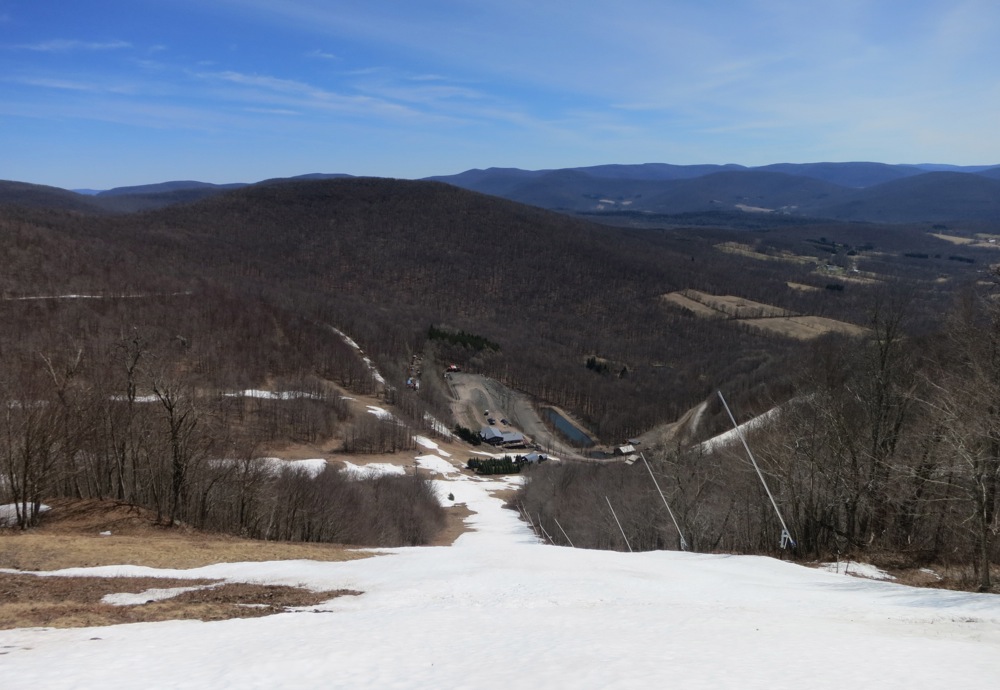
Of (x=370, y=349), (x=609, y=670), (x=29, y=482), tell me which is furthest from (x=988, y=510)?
(x=370, y=349)

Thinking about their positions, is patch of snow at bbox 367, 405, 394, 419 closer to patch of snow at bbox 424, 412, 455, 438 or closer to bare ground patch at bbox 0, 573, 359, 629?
patch of snow at bbox 424, 412, 455, 438

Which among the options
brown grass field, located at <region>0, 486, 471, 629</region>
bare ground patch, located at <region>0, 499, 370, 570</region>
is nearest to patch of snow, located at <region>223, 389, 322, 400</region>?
bare ground patch, located at <region>0, 499, 370, 570</region>

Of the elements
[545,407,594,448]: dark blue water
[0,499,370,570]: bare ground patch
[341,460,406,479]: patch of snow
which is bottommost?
[545,407,594,448]: dark blue water

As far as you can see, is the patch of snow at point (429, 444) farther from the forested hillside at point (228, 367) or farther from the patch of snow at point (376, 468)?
the patch of snow at point (376, 468)

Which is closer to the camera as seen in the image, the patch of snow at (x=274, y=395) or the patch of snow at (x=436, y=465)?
the patch of snow at (x=436, y=465)

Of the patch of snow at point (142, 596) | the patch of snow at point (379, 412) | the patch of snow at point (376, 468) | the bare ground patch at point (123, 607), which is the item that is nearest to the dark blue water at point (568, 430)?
the patch of snow at point (379, 412)

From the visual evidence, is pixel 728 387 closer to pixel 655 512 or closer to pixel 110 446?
pixel 655 512

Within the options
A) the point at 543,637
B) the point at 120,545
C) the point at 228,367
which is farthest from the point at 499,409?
the point at 543,637
